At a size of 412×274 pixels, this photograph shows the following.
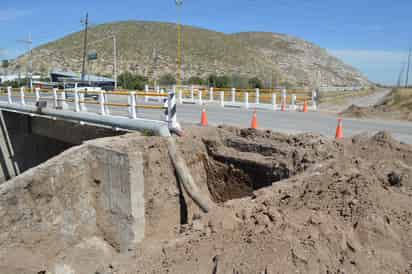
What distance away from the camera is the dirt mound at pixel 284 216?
4.22 m

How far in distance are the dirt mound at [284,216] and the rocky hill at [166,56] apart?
61205 millimetres

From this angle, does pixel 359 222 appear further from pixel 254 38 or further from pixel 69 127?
pixel 254 38

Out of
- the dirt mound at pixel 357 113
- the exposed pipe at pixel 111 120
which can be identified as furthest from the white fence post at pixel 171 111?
the dirt mound at pixel 357 113

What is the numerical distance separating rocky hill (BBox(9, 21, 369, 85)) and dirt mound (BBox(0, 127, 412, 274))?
2410 inches

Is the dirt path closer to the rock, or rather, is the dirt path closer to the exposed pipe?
the exposed pipe

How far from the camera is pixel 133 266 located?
524 centimetres

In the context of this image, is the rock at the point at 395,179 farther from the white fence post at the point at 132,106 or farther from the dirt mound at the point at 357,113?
the dirt mound at the point at 357,113

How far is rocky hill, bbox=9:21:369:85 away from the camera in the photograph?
74000 mm

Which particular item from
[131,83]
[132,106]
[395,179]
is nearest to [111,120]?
[132,106]

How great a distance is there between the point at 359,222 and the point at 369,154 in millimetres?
2998

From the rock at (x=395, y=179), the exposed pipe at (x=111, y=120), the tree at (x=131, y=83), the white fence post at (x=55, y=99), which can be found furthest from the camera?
the tree at (x=131, y=83)

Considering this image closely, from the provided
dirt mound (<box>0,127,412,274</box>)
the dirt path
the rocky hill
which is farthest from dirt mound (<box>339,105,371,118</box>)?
the rocky hill

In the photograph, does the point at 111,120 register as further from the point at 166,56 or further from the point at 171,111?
the point at 166,56

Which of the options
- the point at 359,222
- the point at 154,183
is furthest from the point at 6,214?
the point at 359,222
